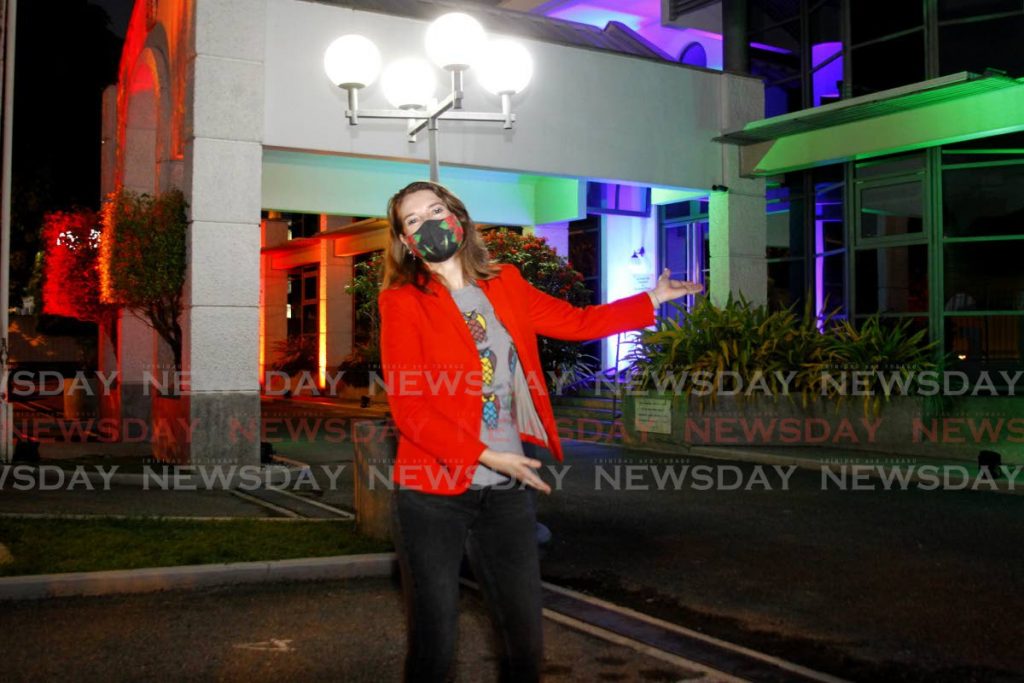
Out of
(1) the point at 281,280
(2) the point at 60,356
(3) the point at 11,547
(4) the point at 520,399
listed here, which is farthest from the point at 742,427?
(2) the point at 60,356

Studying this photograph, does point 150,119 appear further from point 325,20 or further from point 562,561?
point 562,561

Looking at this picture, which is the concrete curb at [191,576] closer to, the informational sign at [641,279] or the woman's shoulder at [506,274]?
the woman's shoulder at [506,274]

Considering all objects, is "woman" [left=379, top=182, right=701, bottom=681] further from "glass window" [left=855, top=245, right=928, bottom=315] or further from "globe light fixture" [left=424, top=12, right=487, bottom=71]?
"glass window" [left=855, top=245, right=928, bottom=315]

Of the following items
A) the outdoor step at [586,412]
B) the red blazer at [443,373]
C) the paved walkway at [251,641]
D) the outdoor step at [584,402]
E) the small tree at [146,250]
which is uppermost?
the small tree at [146,250]

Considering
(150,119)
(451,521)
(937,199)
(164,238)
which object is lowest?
(451,521)

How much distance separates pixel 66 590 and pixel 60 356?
50.0 metres

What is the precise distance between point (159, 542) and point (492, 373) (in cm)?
530

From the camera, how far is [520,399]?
343cm

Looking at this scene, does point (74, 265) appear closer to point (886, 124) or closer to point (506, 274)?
point (886, 124)

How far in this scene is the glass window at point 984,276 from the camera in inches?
675

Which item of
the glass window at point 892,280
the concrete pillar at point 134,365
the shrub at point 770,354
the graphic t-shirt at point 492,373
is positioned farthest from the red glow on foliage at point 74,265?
the graphic t-shirt at point 492,373

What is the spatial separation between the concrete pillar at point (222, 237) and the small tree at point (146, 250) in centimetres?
26

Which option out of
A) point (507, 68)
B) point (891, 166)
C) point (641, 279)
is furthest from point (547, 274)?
point (507, 68)

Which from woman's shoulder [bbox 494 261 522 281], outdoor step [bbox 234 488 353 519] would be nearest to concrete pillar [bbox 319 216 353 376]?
outdoor step [bbox 234 488 353 519]
